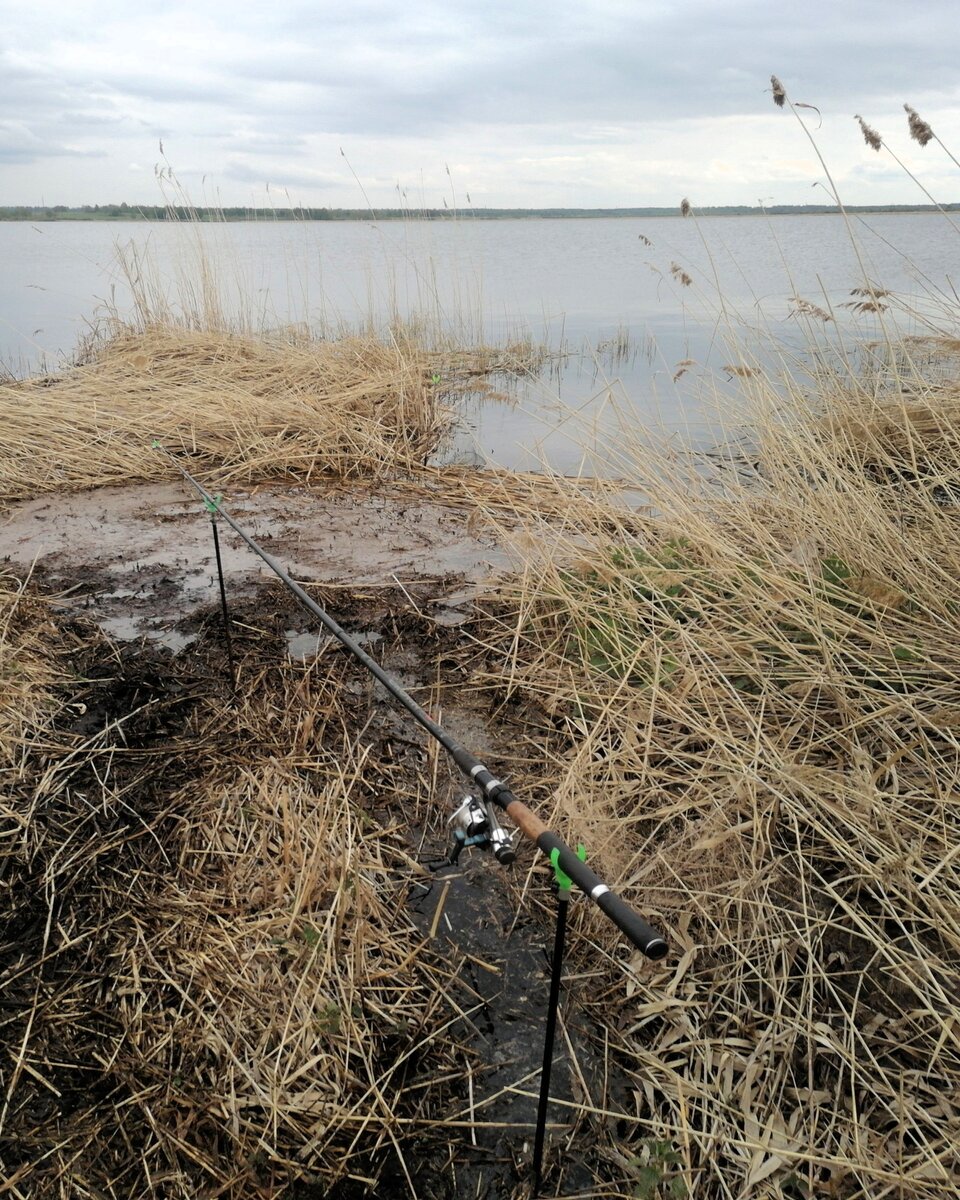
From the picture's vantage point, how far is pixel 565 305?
596 inches

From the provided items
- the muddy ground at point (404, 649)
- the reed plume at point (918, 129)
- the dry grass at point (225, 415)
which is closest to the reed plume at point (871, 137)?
the reed plume at point (918, 129)

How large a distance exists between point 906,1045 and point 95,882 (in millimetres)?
1711

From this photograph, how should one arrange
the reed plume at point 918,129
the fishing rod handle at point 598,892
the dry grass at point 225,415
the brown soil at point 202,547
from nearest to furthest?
the fishing rod handle at point 598,892, the reed plume at point 918,129, the brown soil at point 202,547, the dry grass at point 225,415

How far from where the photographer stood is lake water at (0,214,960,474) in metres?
4.07

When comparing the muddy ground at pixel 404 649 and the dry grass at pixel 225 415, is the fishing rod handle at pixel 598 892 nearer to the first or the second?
the muddy ground at pixel 404 649

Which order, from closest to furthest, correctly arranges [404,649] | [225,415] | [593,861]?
[593,861] < [404,649] < [225,415]

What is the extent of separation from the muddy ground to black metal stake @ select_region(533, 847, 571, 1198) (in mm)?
65

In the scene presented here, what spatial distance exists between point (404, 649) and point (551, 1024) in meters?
1.95

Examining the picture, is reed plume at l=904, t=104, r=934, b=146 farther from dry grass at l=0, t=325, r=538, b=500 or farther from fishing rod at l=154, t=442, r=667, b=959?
dry grass at l=0, t=325, r=538, b=500

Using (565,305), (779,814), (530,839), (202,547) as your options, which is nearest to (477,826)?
(530,839)

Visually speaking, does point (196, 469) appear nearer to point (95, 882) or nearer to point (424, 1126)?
point (95, 882)

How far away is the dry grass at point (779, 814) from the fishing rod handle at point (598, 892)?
0.67 meters

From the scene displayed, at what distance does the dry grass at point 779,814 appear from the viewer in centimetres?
148

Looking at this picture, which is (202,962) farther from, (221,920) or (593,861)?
(593,861)
